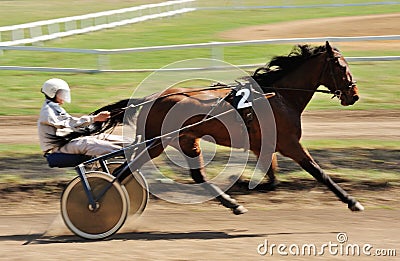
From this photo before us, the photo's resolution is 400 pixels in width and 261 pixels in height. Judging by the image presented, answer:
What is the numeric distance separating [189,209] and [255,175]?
88 cm

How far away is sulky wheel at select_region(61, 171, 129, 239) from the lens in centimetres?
737

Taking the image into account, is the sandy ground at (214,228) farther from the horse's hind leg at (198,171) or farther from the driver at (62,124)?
the driver at (62,124)

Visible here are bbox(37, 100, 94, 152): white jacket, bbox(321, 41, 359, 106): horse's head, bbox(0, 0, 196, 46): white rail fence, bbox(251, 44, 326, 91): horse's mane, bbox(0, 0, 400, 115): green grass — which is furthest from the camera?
bbox(0, 0, 196, 46): white rail fence

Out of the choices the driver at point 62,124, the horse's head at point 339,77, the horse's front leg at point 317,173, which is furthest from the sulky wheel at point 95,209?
the horse's head at point 339,77

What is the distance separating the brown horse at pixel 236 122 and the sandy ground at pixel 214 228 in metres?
0.33

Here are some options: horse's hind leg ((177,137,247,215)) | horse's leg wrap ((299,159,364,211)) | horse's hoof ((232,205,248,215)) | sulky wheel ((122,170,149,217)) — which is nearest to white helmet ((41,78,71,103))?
sulky wheel ((122,170,149,217))

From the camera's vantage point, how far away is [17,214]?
8.50 m

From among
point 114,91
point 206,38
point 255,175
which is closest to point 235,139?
point 255,175

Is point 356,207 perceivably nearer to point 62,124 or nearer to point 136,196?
point 136,196

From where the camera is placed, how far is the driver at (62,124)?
7266 mm

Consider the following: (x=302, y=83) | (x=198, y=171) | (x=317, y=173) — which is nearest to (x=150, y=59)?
(x=302, y=83)

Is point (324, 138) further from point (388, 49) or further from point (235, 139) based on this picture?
point (388, 49)

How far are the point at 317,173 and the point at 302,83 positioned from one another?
3.35ft

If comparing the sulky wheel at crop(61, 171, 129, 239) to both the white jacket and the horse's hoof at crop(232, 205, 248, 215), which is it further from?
Result: the horse's hoof at crop(232, 205, 248, 215)
